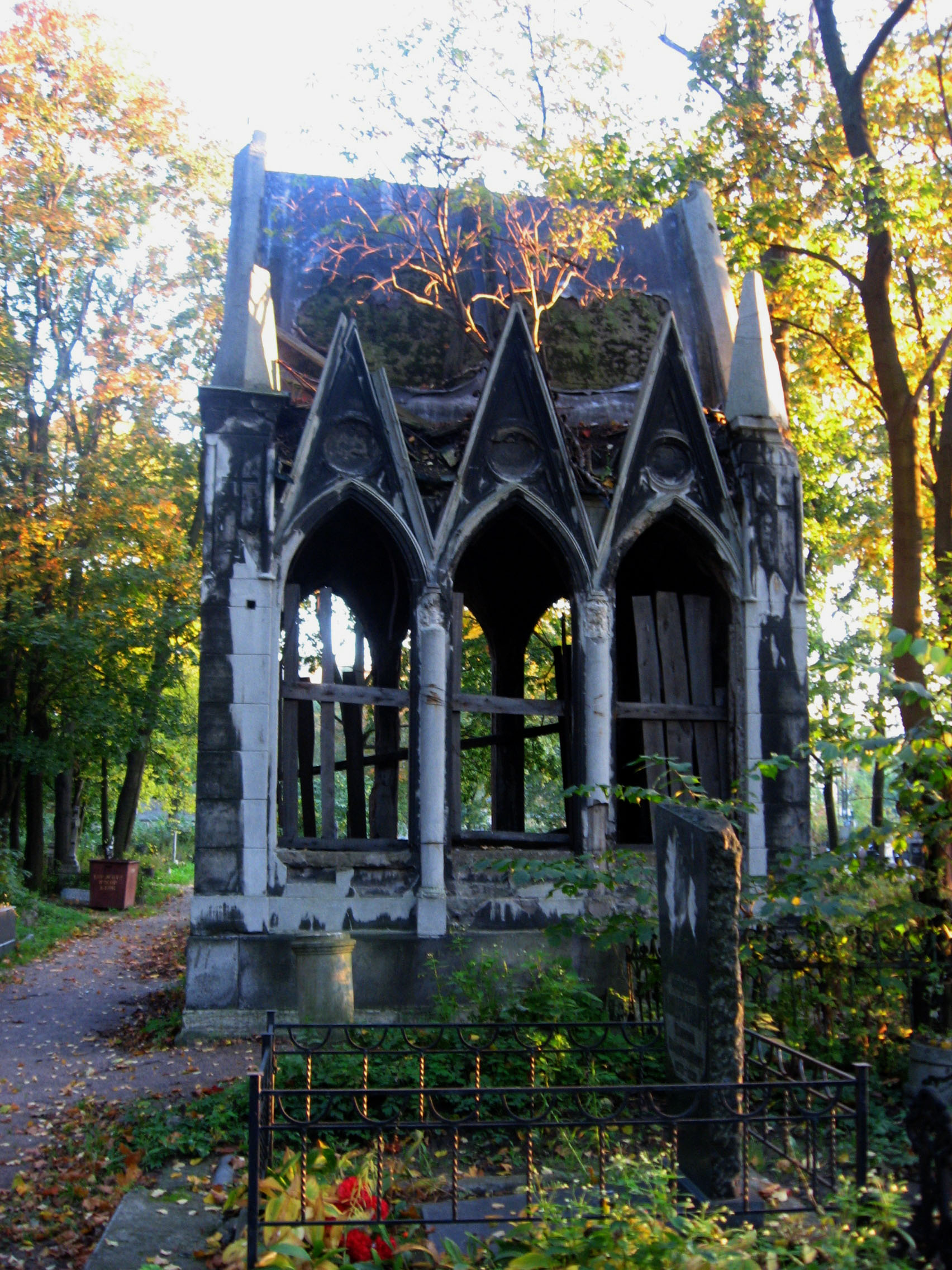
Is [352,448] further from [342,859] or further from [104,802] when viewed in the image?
[104,802]

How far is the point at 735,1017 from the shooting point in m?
5.88

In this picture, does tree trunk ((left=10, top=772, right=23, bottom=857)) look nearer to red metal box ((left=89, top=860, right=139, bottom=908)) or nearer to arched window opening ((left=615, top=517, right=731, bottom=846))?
red metal box ((left=89, top=860, right=139, bottom=908))

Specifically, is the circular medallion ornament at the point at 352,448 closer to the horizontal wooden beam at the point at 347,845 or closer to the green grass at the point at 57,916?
the horizontal wooden beam at the point at 347,845

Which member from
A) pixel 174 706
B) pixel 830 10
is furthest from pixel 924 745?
pixel 174 706

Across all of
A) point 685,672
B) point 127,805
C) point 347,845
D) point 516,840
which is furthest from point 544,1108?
point 127,805

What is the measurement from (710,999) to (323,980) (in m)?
4.15

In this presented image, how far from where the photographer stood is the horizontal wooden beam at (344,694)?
11.4 meters

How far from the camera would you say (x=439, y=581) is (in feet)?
37.7

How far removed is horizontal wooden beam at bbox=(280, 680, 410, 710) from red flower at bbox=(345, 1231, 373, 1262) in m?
6.65

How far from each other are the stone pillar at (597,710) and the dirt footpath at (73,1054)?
3.89 m

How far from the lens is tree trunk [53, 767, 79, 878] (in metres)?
27.6

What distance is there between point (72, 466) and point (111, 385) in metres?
1.94

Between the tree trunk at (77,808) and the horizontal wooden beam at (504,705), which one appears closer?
the horizontal wooden beam at (504,705)

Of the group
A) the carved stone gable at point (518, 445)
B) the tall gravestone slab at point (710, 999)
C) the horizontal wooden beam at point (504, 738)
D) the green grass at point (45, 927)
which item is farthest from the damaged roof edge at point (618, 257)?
the green grass at point (45, 927)
